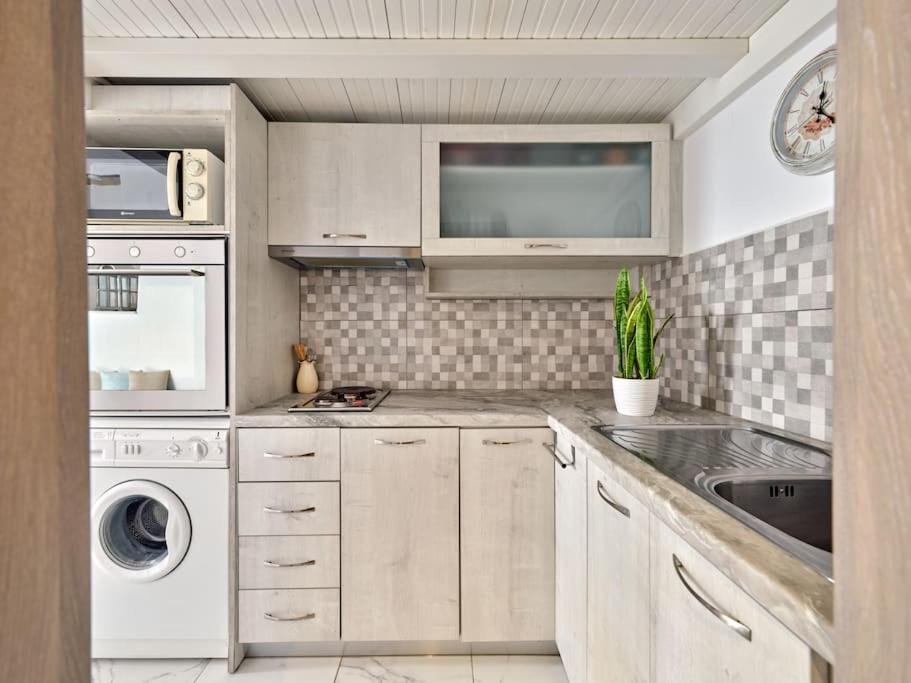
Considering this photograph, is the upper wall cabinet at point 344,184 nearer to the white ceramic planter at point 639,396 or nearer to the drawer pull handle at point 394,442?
the drawer pull handle at point 394,442

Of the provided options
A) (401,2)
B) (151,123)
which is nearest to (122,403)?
(151,123)

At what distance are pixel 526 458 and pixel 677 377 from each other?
0.84m

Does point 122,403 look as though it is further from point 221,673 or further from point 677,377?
point 677,377

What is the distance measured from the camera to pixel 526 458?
1867 mm

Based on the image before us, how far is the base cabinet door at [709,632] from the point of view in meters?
0.63

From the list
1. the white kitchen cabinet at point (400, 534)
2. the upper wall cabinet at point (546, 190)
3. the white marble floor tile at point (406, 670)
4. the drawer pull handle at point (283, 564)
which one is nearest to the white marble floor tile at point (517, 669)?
the white marble floor tile at point (406, 670)

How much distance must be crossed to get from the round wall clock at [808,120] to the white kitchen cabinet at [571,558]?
1.07 metres

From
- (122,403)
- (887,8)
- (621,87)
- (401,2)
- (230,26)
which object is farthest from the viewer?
(621,87)

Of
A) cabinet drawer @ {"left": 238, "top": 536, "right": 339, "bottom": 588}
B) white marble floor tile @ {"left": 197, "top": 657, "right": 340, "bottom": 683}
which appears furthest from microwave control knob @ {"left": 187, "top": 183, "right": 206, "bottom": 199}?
white marble floor tile @ {"left": 197, "top": 657, "right": 340, "bottom": 683}

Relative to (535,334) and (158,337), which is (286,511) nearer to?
(158,337)

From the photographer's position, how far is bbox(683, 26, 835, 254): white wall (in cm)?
144

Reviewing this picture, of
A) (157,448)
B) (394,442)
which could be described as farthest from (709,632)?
(157,448)

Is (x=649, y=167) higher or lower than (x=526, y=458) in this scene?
higher

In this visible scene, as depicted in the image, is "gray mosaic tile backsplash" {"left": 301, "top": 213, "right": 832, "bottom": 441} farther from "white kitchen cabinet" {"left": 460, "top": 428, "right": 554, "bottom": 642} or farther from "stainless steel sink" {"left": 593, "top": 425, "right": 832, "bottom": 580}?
"white kitchen cabinet" {"left": 460, "top": 428, "right": 554, "bottom": 642}
